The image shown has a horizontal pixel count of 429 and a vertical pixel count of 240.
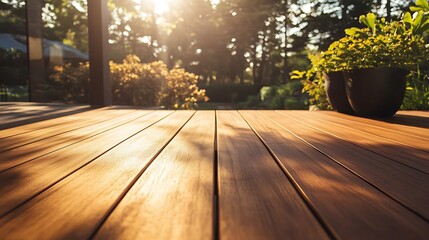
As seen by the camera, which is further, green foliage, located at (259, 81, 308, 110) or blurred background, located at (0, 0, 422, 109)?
green foliage, located at (259, 81, 308, 110)

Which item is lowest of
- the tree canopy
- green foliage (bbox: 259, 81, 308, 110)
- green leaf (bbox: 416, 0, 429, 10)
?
green foliage (bbox: 259, 81, 308, 110)

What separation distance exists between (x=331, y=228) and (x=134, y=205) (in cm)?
44

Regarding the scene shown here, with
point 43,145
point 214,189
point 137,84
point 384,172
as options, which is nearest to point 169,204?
point 214,189

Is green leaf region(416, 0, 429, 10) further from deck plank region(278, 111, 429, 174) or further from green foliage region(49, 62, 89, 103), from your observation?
green foliage region(49, 62, 89, 103)

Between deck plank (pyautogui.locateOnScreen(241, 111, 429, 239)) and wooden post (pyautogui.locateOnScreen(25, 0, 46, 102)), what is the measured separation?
18.2 feet

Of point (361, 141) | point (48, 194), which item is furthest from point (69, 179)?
point (361, 141)

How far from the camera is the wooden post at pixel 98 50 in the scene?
374cm

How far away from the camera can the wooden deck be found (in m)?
0.62

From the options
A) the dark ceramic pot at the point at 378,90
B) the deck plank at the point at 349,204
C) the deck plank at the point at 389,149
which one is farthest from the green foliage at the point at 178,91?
the deck plank at the point at 349,204

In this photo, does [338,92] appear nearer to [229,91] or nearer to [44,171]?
[44,171]

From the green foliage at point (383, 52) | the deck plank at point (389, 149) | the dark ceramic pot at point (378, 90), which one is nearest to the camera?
the deck plank at point (389, 149)

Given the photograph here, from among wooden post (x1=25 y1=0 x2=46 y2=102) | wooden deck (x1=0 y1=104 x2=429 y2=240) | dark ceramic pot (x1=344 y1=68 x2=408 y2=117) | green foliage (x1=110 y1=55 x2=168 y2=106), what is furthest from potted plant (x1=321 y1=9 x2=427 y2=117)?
wooden post (x1=25 y1=0 x2=46 y2=102)

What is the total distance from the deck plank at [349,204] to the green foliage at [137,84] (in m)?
4.58

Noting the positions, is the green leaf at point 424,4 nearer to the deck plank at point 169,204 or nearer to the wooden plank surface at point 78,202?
the deck plank at point 169,204
